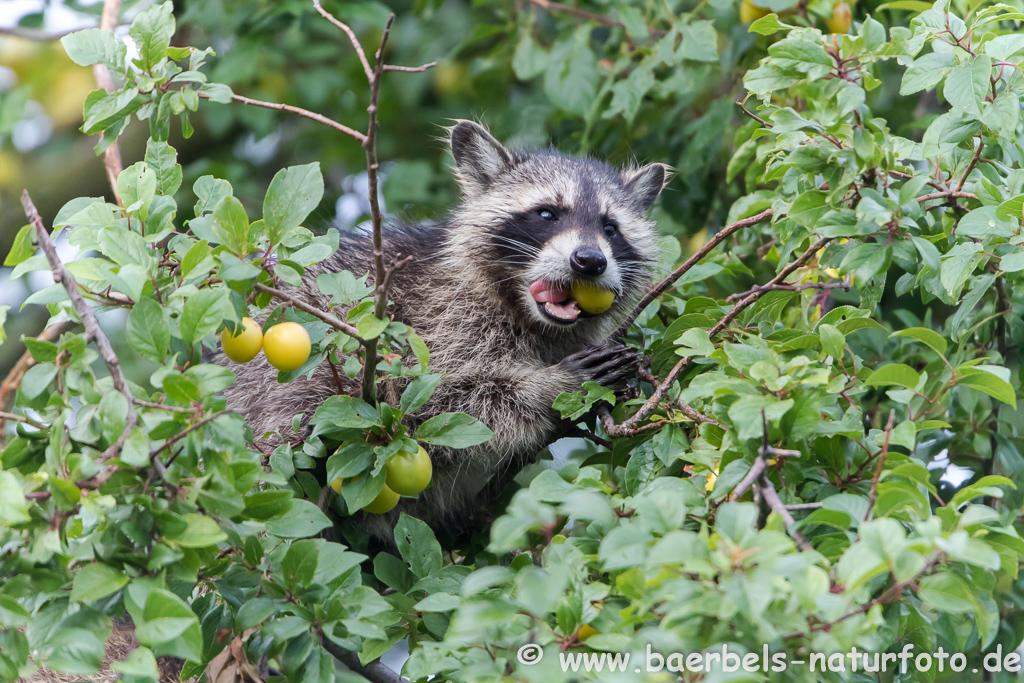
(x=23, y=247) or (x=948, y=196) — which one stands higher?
(x=23, y=247)

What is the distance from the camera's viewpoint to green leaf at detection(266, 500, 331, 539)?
2121 millimetres

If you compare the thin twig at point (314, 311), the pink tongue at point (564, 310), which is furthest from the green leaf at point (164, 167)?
the pink tongue at point (564, 310)

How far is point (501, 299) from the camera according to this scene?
4.15m

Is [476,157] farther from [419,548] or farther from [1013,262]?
[1013,262]

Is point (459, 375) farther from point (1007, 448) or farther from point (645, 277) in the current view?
point (1007, 448)

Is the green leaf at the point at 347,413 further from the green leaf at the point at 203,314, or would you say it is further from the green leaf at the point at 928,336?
the green leaf at the point at 928,336

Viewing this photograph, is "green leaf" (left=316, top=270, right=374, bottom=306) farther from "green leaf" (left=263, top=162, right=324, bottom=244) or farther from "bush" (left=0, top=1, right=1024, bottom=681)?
"green leaf" (left=263, top=162, right=324, bottom=244)

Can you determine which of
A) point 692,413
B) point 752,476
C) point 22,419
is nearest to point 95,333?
point 22,419

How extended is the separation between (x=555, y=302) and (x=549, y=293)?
0.15 ft

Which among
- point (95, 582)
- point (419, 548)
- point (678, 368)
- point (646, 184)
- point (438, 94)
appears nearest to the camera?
point (95, 582)

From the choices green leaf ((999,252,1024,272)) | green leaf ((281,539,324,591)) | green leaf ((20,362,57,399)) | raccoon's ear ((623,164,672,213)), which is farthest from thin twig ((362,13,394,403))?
raccoon's ear ((623,164,672,213))

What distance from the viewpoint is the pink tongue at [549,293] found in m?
3.84

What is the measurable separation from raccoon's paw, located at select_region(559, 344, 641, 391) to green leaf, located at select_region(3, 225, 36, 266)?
5.90ft

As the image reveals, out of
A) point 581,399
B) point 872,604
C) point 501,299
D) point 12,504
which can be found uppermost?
point 12,504
